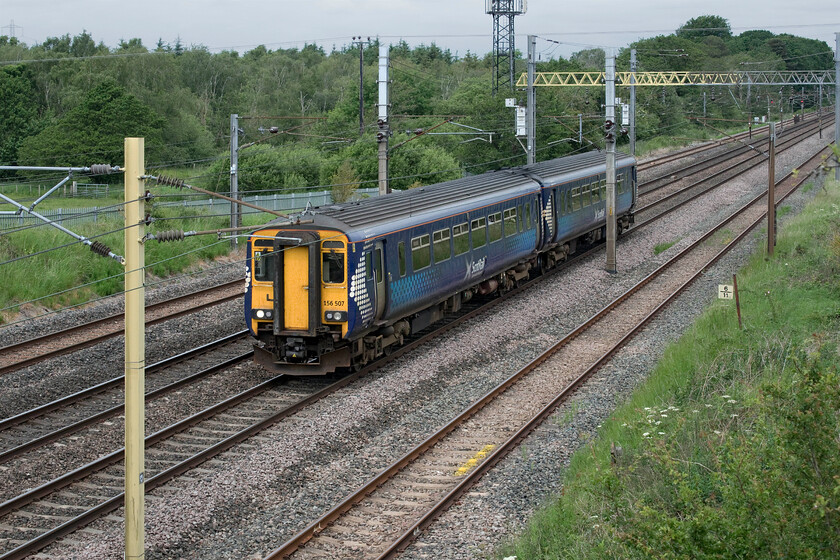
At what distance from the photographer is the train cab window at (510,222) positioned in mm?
22594

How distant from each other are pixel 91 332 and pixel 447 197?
8.09 meters

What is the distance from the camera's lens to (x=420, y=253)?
59.7 ft

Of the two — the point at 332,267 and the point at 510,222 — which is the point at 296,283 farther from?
the point at 510,222

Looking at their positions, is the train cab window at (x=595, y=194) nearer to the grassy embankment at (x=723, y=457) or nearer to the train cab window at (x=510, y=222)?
the train cab window at (x=510, y=222)

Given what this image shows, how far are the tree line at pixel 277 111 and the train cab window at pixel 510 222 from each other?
7303 millimetres

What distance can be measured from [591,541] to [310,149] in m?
42.1

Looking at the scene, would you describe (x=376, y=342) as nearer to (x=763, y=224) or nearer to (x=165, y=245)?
(x=165, y=245)

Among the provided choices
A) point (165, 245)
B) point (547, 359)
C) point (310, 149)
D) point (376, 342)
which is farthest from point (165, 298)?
point (310, 149)

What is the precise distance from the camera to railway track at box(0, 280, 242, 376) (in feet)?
57.6

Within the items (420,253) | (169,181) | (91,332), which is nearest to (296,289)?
(420,253)

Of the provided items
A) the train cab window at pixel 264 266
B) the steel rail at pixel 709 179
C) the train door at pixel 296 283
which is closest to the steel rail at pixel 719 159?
the steel rail at pixel 709 179

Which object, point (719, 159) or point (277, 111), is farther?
point (277, 111)

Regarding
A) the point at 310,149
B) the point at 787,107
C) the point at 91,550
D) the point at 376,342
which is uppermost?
the point at 787,107

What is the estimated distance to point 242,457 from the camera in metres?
12.8
